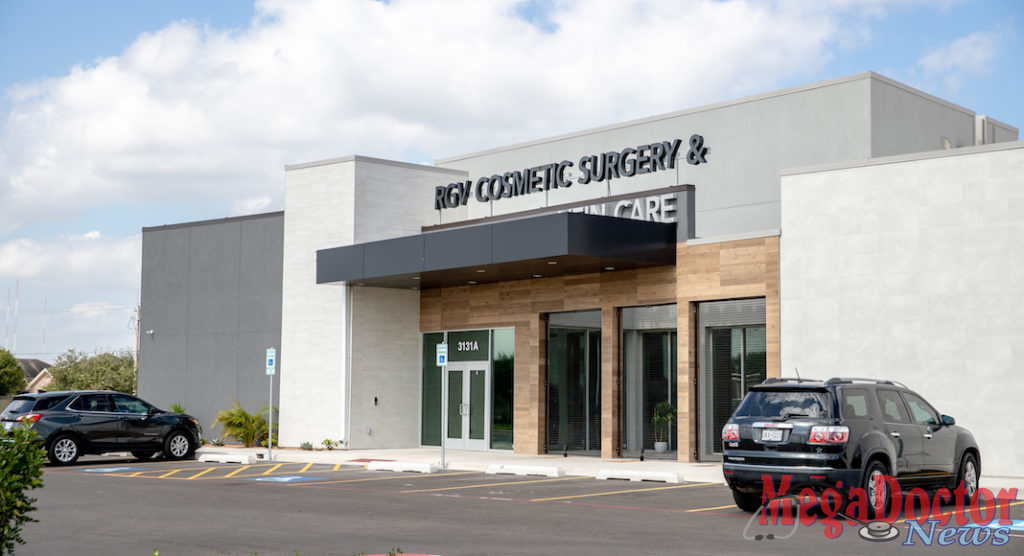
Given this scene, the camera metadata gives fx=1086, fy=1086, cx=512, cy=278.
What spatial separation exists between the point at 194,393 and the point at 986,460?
2249 cm

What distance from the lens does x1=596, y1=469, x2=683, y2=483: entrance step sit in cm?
1931

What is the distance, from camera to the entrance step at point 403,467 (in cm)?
2208

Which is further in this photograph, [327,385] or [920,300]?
[327,385]

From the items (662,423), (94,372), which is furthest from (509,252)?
(94,372)

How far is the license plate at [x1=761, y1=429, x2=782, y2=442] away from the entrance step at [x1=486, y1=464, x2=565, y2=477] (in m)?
8.03

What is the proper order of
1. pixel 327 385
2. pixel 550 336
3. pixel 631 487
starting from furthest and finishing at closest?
pixel 327 385 → pixel 550 336 → pixel 631 487

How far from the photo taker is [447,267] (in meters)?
25.0

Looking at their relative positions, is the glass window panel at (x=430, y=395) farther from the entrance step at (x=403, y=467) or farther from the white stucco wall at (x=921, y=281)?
the white stucco wall at (x=921, y=281)

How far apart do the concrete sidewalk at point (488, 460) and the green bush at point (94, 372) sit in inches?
1107

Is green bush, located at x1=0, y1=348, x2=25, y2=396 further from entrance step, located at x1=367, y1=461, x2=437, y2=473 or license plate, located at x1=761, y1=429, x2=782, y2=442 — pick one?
license plate, located at x1=761, y1=429, x2=782, y2=442

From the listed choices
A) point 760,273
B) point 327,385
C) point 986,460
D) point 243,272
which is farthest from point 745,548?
point 243,272

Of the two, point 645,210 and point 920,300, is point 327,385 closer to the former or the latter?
point 645,210

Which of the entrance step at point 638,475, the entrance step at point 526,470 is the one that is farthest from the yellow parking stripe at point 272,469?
the entrance step at point 638,475

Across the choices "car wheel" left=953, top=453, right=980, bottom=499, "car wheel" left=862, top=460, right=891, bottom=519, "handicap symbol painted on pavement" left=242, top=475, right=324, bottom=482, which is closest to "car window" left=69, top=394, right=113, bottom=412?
"handicap symbol painted on pavement" left=242, top=475, right=324, bottom=482
